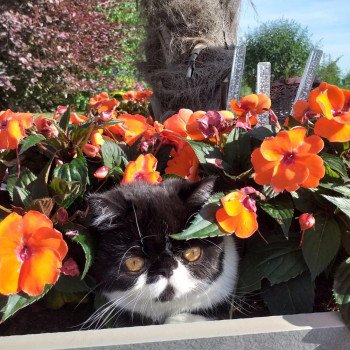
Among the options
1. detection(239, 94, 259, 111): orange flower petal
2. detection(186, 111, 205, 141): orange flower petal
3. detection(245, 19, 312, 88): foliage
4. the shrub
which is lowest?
the shrub

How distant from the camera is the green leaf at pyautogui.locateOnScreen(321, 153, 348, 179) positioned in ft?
2.92

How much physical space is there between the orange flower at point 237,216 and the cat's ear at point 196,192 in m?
0.04

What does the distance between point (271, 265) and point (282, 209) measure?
4.5 inches

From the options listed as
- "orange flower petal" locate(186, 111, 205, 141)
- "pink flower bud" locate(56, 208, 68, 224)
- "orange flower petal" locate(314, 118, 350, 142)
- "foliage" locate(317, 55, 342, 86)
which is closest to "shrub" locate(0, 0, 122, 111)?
"foliage" locate(317, 55, 342, 86)

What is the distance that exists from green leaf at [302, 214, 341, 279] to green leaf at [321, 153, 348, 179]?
0.30 ft

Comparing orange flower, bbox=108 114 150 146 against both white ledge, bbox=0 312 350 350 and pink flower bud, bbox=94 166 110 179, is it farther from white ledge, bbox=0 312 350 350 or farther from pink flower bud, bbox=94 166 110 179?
white ledge, bbox=0 312 350 350

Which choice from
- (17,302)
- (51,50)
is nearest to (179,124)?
(17,302)

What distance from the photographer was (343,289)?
0.82 meters

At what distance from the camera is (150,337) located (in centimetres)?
76

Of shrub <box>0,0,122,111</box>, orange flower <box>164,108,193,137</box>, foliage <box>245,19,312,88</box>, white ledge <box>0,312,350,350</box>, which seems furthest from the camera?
shrub <box>0,0,122,111</box>

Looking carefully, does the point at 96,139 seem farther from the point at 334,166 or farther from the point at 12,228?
the point at 334,166

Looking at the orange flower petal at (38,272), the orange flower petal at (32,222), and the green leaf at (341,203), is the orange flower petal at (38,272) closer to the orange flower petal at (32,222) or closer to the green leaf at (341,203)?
the orange flower petal at (32,222)

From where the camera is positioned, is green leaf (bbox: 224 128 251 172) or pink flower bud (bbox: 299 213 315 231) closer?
pink flower bud (bbox: 299 213 315 231)

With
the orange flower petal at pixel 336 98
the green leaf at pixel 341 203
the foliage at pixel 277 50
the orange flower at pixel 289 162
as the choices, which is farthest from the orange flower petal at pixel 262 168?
the foliage at pixel 277 50
